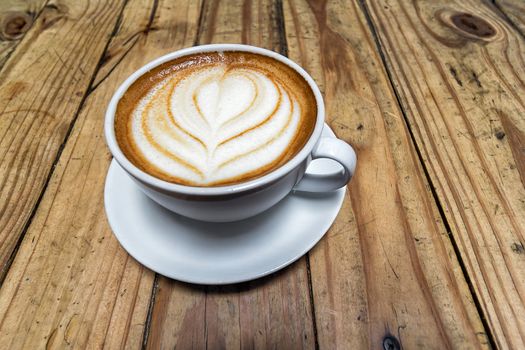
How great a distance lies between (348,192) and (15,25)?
1063mm

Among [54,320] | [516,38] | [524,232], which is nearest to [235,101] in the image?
[54,320]

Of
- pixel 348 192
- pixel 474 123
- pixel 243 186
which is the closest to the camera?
pixel 243 186

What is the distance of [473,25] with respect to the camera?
3.78ft

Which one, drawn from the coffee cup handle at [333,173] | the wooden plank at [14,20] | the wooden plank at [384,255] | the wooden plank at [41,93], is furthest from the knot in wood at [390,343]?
the wooden plank at [14,20]

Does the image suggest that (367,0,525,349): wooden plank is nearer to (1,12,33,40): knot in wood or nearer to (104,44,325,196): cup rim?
(104,44,325,196): cup rim

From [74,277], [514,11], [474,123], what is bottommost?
[74,277]

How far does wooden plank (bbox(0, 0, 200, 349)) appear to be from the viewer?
1.93 ft

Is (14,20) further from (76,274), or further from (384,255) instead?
(384,255)

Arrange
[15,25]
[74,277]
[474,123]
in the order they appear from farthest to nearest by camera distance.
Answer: [15,25]
[474,123]
[74,277]

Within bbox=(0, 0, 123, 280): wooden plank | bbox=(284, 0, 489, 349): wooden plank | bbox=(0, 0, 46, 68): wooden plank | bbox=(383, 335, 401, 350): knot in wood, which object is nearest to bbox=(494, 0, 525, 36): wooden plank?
bbox=(284, 0, 489, 349): wooden plank

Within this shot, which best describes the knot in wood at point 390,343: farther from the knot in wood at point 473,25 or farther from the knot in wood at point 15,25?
the knot in wood at point 15,25

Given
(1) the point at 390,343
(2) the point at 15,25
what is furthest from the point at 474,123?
(2) the point at 15,25

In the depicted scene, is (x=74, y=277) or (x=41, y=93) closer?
(x=74, y=277)

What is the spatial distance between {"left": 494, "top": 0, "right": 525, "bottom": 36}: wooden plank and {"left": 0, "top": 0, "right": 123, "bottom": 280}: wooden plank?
45.8 inches
